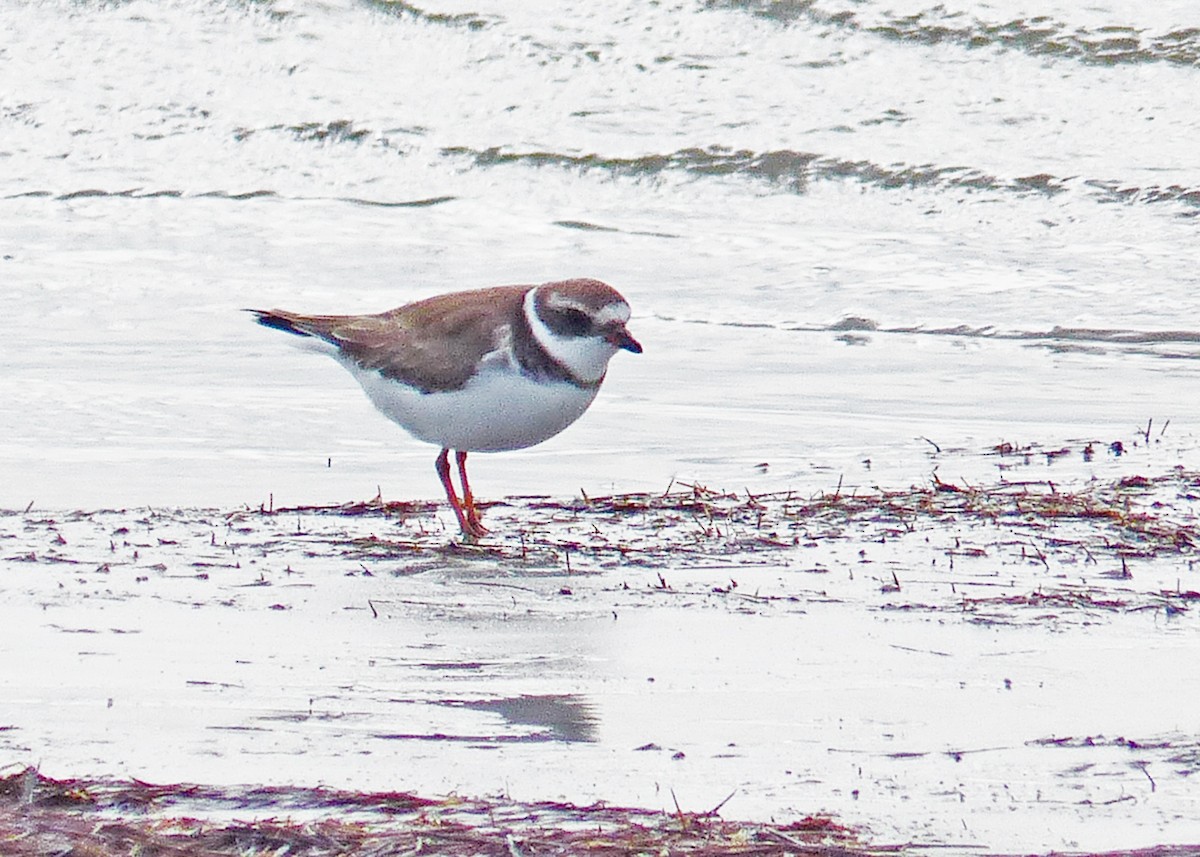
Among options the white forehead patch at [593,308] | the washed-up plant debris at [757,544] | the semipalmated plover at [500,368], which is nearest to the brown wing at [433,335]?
the semipalmated plover at [500,368]

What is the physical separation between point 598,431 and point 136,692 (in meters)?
3.74

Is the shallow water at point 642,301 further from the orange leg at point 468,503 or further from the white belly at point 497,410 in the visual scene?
the white belly at point 497,410

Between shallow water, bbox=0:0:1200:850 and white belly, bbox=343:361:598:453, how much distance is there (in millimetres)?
287

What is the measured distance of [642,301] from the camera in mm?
10727

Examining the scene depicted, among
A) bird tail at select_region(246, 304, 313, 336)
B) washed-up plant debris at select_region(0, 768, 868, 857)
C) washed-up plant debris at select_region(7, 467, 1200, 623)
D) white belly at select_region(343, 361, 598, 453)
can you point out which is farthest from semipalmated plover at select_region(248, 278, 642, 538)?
washed-up plant debris at select_region(0, 768, 868, 857)

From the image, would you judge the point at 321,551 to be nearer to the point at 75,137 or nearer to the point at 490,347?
the point at 490,347

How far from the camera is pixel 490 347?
253 inches

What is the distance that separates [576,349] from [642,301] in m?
4.39

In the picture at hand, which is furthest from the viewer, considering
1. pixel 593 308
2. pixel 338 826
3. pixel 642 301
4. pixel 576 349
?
pixel 642 301

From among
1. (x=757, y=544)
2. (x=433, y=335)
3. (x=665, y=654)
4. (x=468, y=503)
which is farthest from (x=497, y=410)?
(x=665, y=654)

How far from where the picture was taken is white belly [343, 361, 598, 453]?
6355 millimetres

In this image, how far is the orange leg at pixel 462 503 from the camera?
620cm

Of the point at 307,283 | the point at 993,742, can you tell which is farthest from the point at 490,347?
the point at 307,283

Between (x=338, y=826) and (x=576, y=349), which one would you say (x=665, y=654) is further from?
(x=576, y=349)
